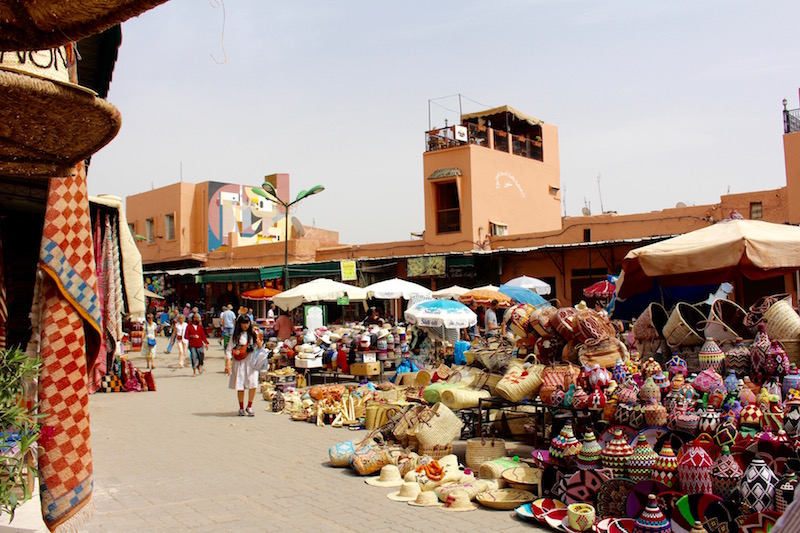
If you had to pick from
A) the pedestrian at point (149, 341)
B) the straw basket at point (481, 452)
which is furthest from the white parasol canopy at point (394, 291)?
the straw basket at point (481, 452)

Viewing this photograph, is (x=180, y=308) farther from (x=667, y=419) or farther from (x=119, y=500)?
(x=667, y=419)

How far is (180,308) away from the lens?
114 ft

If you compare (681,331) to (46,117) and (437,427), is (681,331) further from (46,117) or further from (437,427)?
(46,117)

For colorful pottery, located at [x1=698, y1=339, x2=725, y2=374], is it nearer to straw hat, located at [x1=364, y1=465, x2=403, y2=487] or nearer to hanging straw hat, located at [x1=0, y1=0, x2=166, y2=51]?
straw hat, located at [x1=364, y1=465, x2=403, y2=487]

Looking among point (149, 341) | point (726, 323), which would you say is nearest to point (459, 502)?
point (726, 323)

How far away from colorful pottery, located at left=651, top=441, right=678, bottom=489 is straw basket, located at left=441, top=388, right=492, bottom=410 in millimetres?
2943

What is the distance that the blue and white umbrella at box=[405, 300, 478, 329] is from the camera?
12695 mm

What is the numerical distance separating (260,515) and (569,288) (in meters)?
17.6

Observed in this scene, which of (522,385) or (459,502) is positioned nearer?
(459,502)

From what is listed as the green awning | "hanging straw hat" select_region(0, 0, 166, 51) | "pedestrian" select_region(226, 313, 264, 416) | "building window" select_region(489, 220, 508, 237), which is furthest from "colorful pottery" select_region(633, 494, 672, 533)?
the green awning

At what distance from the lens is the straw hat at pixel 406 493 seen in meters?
6.23

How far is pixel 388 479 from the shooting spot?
22.3 ft

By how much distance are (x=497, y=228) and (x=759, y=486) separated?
885 inches

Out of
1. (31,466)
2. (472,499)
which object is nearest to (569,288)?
(472,499)
